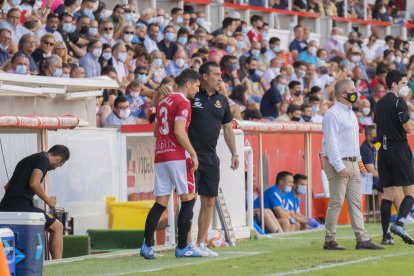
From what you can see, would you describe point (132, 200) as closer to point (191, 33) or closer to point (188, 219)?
point (188, 219)

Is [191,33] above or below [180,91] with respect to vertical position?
above

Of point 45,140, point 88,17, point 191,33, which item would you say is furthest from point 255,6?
point 45,140

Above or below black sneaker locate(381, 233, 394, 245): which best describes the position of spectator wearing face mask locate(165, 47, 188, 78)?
above

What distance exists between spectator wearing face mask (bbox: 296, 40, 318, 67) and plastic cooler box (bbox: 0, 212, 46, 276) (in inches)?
717

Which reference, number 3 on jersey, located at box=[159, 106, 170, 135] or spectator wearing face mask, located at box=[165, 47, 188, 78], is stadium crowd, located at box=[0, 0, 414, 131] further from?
number 3 on jersey, located at box=[159, 106, 170, 135]

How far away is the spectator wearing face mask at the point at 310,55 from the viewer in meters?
27.4

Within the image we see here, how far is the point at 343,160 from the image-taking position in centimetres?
1284

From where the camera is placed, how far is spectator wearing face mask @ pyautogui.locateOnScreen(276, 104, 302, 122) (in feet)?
69.8

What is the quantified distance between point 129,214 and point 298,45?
13.4m

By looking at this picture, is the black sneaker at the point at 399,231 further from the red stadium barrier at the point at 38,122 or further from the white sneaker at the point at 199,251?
A: the red stadium barrier at the point at 38,122

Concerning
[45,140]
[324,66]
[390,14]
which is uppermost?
[390,14]

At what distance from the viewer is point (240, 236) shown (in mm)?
15133

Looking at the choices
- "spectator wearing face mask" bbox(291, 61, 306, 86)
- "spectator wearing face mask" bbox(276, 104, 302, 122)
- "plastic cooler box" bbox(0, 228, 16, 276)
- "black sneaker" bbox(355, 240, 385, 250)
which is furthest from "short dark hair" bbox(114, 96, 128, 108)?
"spectator wearing face mask" bbox(291, 61, 306, 86)

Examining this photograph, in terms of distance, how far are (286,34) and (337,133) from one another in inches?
665
